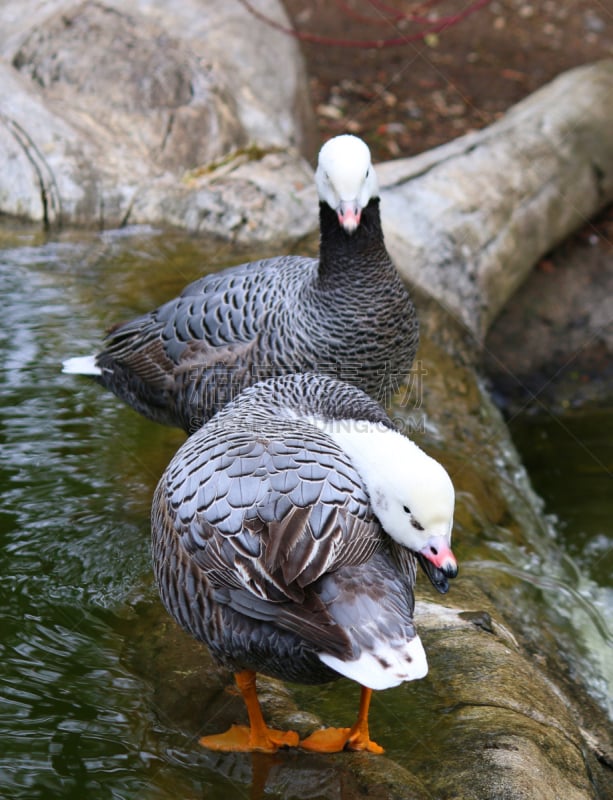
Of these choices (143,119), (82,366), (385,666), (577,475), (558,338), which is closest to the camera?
(385,666)

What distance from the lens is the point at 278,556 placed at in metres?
2.68

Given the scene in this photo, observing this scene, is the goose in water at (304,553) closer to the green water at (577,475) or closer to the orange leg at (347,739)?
the orange leg at (347,739)

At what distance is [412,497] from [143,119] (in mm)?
5047

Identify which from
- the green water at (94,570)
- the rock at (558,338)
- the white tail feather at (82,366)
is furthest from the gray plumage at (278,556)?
the rock at (558,338)

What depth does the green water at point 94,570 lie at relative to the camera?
292cm

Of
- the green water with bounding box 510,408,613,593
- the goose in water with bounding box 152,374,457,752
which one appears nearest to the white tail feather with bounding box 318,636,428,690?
the goose in water with bounding box 152,374,457,752

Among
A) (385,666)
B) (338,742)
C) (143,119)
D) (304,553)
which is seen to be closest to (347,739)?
(338,742)

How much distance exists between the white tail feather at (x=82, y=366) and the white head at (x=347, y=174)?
1471 mm

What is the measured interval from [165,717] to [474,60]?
9.03 m

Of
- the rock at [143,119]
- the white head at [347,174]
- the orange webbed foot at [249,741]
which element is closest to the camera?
the orange webbed foot at [249,741]

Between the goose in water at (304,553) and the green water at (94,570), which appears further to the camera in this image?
the green water at (94,570)

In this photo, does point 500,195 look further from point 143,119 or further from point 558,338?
point 143,119

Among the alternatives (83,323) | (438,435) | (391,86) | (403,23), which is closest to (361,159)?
(438,435)

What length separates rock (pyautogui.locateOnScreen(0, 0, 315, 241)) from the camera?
647 cm
